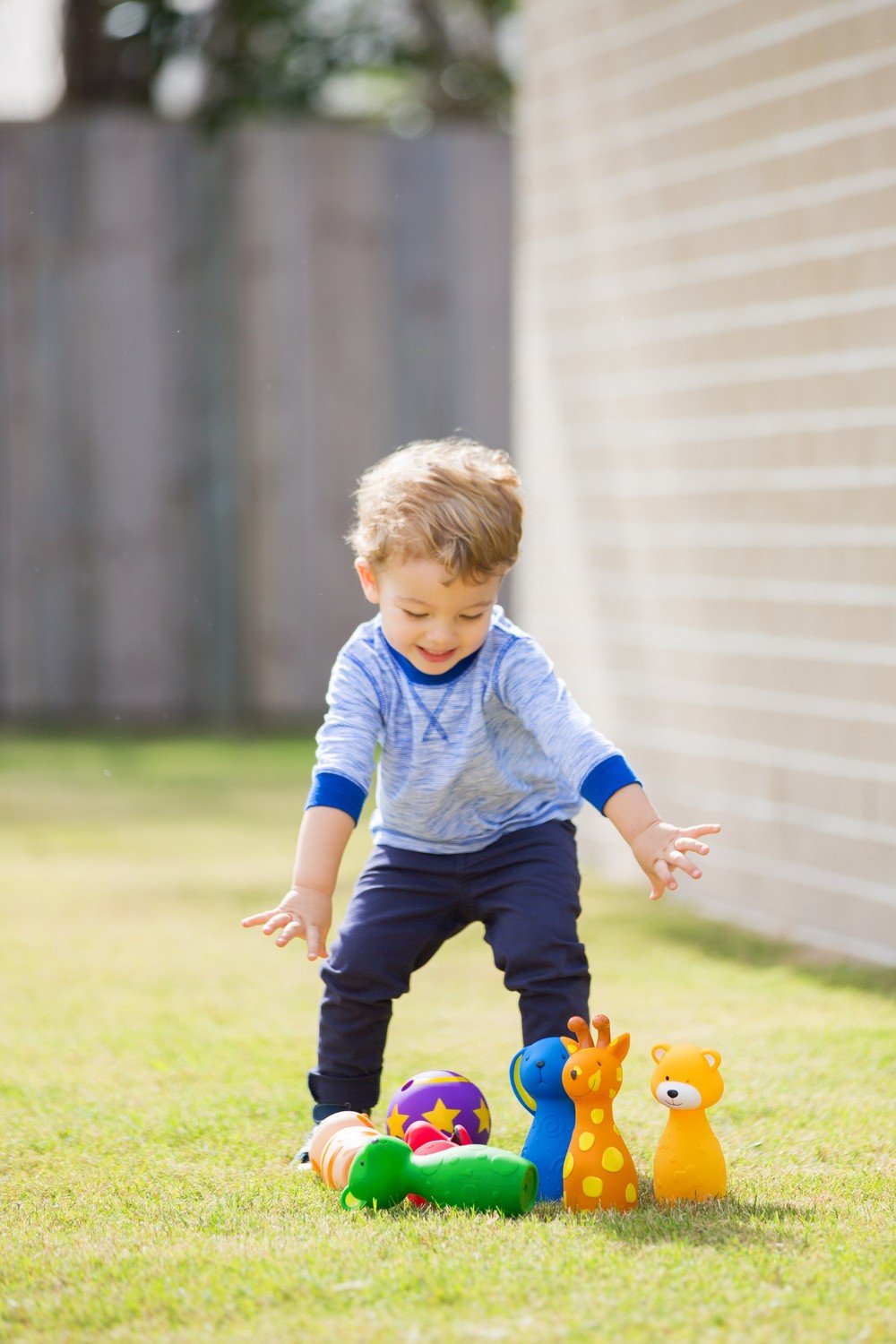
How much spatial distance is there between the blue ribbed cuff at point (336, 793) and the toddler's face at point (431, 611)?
0.80ft

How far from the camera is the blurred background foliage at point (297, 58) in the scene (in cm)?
938

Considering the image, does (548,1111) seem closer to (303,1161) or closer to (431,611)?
(303,1161)

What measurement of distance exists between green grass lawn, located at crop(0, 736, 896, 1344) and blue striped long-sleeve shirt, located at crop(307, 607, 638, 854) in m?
0.52

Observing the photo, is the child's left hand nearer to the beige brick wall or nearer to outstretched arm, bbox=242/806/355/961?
outstretched arm, bbox=242/806/355/961

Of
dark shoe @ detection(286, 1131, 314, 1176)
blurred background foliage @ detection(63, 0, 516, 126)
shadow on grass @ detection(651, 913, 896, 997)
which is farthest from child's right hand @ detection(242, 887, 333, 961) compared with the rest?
blurred background foliage @ detection(63, 0, 516, 126)

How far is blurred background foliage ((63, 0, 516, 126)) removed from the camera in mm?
9375

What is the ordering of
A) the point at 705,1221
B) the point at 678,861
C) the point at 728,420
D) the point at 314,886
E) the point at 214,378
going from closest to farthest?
1. the point at 705,1221
2. the point at 678,861
3. the point at 314,886
4. the point at 728,420
5. the point at 214,378

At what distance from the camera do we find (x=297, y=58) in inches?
412

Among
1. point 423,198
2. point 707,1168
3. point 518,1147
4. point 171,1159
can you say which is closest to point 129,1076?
point 171,1159

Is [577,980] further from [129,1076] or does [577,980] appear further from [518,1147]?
[129,1076]

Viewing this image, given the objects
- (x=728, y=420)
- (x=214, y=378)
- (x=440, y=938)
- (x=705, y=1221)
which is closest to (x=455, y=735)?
(x=440, y=938)

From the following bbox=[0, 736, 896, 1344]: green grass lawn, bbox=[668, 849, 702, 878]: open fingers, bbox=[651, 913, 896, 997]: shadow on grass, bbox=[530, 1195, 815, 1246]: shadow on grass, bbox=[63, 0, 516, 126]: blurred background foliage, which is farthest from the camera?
bbox=[63, 0, 516, 126]: blurred background foliage

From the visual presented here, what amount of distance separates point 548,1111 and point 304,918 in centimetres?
47

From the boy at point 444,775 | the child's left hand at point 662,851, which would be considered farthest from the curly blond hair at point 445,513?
the child's left hand at point 662,851
